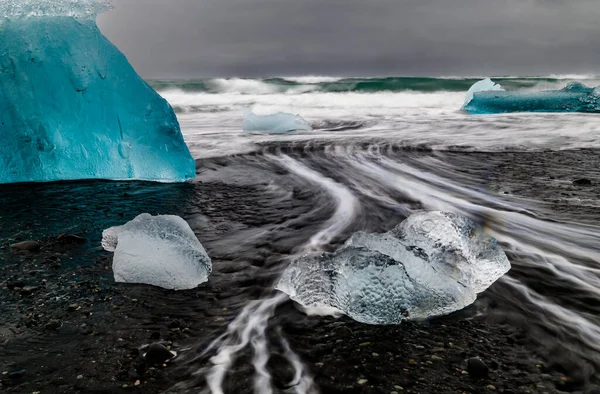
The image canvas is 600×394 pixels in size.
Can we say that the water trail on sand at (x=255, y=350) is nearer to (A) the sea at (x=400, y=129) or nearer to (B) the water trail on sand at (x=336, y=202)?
(B) the water trail on sand at (x=336, y=202)

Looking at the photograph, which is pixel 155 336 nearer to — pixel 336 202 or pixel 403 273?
pixel 403 273

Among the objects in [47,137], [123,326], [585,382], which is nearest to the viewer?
[585,382]

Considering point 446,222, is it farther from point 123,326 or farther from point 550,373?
point 123,326

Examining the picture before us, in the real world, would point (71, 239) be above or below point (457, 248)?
below

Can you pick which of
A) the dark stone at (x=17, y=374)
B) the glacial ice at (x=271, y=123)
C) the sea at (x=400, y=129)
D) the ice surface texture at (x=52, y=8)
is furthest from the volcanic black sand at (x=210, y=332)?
the glacial ice at (x=271, y=123)

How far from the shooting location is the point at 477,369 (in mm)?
1876

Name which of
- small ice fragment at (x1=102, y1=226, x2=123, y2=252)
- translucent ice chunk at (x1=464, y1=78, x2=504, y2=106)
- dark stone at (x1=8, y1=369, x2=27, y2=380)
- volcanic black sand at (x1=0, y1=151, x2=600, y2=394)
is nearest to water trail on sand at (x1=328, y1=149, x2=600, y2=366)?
volcanic black sand at (x1=0, y1=151, x2=600, y2=394)

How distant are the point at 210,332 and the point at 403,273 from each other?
104 centimetres

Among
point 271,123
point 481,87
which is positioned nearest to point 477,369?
point 271,123

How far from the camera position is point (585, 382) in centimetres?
186

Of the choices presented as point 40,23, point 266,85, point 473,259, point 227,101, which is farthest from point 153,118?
point 266,85

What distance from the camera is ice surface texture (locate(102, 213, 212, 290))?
2.72 m

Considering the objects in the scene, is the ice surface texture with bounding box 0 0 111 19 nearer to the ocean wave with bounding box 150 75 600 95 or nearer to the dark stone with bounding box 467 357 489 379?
the dark stone with bounding box 467 357 489 379

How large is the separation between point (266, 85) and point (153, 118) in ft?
86.3
